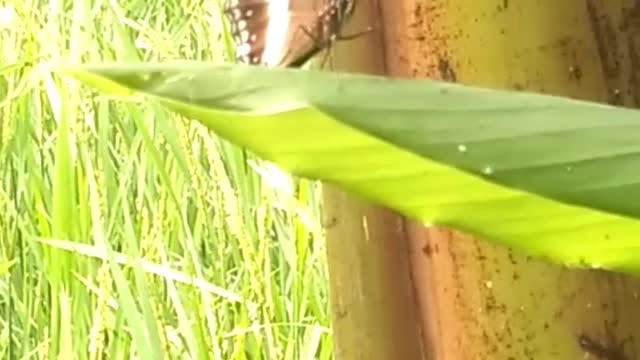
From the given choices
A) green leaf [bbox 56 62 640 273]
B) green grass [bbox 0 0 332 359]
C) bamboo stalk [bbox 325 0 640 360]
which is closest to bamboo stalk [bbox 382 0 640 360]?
bamboo stalk [bbox 325 0 640 360]

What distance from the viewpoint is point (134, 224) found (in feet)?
4.47

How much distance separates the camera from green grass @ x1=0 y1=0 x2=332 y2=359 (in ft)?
3.73

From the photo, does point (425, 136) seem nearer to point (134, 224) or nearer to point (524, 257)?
point (524, 257)

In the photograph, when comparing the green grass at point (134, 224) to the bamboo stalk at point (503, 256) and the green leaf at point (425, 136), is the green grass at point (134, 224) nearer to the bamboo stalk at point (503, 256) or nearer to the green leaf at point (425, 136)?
the bamboo stalk at point (503, 256)

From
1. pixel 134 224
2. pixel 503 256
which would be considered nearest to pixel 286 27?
pixel 503 256

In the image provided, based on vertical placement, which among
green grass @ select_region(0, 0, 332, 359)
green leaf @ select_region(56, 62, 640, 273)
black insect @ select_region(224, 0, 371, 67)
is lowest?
green leaf @ select_region(56, 62, 640, 273)

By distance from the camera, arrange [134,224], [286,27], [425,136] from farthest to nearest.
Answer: [134,224] → [286,27] → [425,136]

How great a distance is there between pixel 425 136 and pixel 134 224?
1153 mm

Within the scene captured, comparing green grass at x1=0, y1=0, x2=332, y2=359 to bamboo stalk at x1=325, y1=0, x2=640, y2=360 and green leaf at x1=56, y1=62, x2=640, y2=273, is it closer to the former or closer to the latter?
bamboo stalk at x1=325, y1=0, x2=640, y2=360

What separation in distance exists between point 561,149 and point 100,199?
3.39 ft

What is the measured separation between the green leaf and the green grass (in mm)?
722

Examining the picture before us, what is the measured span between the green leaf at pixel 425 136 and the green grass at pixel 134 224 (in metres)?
0.72

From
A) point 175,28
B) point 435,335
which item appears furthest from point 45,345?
point 435,335

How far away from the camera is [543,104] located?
0.78ft
